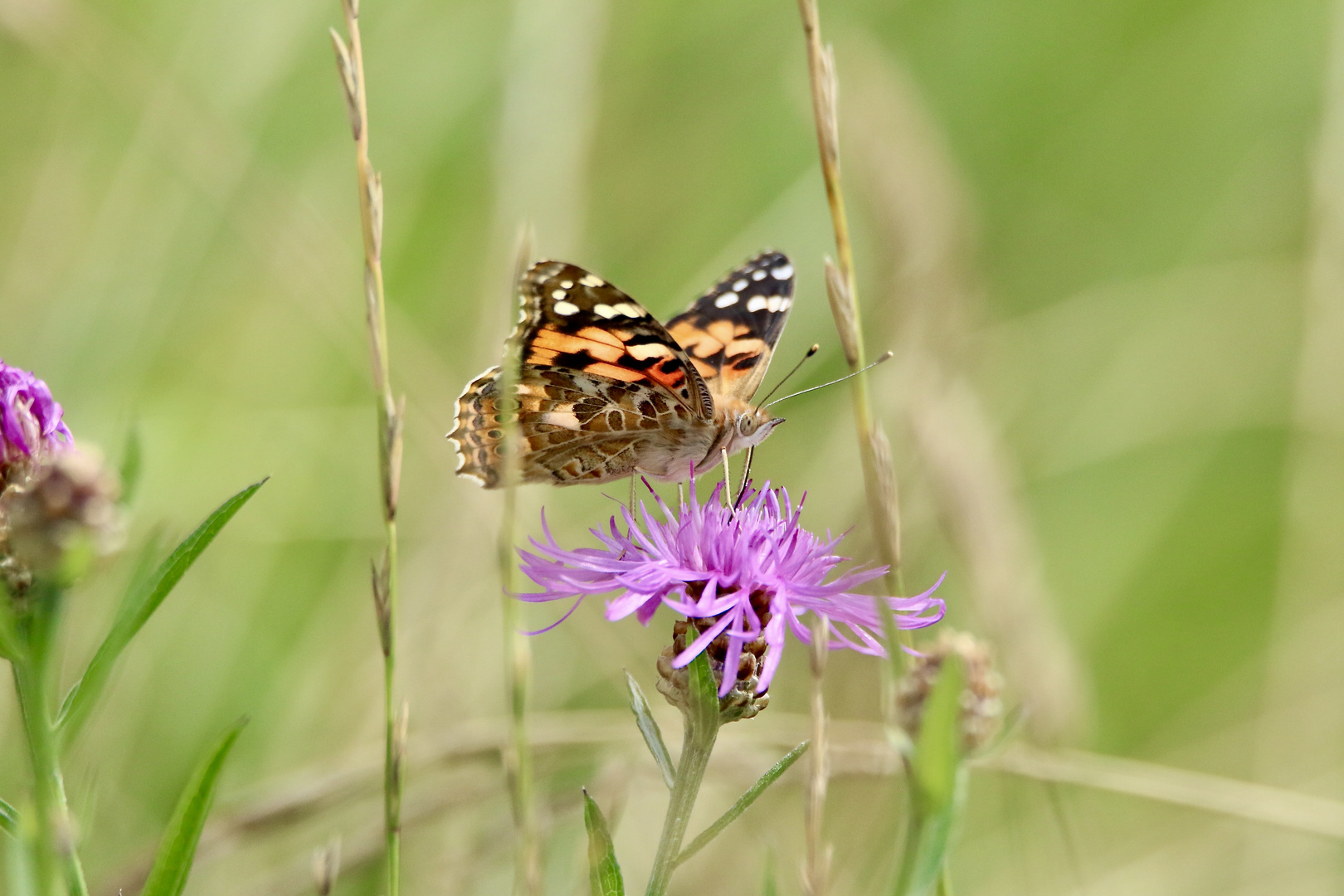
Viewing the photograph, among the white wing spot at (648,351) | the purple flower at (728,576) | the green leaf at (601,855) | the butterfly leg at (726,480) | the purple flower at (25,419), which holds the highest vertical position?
the white wing spot at (648,351)

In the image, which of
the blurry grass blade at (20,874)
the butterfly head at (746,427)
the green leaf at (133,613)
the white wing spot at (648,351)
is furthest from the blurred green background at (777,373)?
the green leaf at (133,613)

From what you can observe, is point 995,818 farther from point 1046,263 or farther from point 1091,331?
point 1046,263

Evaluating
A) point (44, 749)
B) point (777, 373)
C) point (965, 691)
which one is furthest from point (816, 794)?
point (777, 373)

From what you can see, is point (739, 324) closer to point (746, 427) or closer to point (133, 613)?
point (746, 427)

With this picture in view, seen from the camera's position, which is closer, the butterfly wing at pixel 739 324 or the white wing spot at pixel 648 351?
the white wing spot at pixel 648 351

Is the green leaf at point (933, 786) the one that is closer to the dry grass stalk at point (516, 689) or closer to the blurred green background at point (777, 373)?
the dry grass stalk at point (516, 689)

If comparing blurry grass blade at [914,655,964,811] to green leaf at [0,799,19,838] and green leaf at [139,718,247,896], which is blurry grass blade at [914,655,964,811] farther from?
green leaf at [0,799,19,838]
